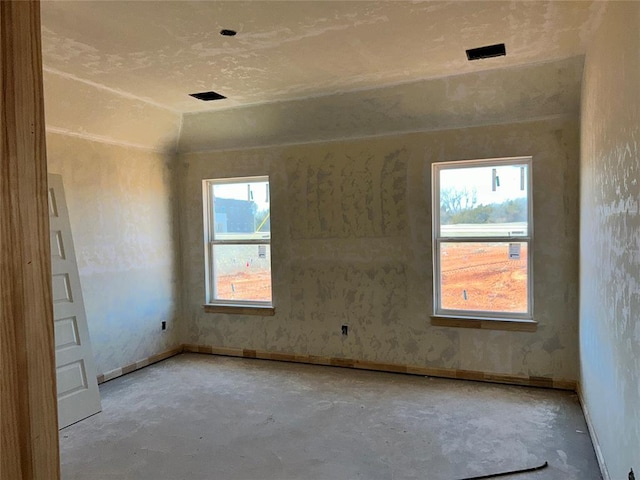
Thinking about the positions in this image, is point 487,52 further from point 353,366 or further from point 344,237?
point 353,366

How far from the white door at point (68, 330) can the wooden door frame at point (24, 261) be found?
329 cm

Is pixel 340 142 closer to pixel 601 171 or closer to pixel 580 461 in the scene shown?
pixel 601 171

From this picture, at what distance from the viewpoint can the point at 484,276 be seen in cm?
425

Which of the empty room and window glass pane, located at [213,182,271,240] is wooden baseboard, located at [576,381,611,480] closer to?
the empty room

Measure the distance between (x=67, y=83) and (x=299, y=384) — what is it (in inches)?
128

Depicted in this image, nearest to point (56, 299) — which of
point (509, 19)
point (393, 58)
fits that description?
point (393, 58)

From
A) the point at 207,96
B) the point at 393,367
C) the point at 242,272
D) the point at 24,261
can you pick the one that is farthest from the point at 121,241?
the point at 24,261

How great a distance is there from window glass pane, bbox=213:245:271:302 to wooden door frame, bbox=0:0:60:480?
4423 mm

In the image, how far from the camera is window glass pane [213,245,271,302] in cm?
514

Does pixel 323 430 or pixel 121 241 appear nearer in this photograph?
pixel 323 430

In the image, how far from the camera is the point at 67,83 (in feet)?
11.8

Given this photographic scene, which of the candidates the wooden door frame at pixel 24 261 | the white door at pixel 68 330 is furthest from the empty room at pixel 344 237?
the wooden door frame at pixel 24 261

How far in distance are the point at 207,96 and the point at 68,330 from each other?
238cm

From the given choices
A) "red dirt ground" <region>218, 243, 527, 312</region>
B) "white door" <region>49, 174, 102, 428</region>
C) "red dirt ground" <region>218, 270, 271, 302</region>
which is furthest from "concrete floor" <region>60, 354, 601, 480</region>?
"red dirt ground" <region>218, 270, 271, 302</region>
